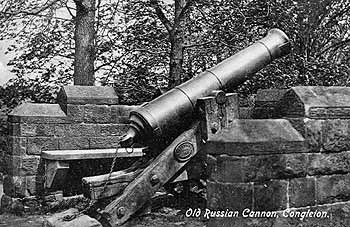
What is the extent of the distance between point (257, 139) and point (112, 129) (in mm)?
4032

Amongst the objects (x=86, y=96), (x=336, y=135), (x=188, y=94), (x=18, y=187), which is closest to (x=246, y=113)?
(x=188, y=94)

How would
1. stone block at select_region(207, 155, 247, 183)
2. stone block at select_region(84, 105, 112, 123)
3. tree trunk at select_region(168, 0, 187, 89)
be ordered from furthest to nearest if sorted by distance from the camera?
tree trunk at select_region(168, 0, 187, 89), stone block at select_region(84, 105, 112, 123), stone block at select_region(207, 155, 247, 183)

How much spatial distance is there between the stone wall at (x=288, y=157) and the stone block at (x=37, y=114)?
12.2ft

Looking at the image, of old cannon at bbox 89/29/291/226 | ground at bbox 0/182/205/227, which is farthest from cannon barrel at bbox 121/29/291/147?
ground at bbox 0/182/205/227

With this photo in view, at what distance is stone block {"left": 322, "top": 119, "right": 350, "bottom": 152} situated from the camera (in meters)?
5.12

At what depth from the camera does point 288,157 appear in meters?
4.92

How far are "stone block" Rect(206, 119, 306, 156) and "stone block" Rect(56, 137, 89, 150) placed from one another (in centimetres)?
370

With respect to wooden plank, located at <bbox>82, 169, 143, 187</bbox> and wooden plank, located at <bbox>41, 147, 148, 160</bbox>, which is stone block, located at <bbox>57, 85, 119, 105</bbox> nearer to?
wooden plank, located at <bbox>41, 147, 148, 160</bbox>

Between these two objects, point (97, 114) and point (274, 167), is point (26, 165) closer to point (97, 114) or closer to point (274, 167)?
point (97, 114)

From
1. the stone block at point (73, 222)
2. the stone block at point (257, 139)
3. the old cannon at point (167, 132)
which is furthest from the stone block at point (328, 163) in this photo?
the stone block at point (73, 222)

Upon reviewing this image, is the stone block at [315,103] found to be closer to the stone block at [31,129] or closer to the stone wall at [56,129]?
the stone wall at [56,129]

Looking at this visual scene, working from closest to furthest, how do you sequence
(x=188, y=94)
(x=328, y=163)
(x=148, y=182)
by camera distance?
(x=328, y=163)
(x=148, y=182)
(x=188, y=94)

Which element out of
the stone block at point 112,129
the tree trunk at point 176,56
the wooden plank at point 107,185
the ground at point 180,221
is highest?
the tree trunk at point 176,56

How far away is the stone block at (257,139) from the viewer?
15.6 ft
